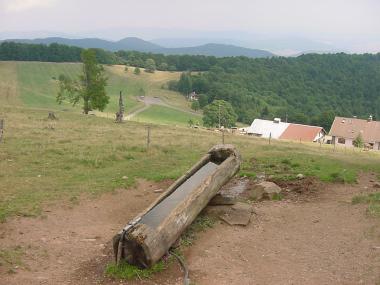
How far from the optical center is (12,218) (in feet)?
35.9

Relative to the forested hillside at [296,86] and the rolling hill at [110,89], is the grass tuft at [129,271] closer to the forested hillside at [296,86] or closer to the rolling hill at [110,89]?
the rolling hill at [110,89]

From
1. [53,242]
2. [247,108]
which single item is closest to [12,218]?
[53,242]

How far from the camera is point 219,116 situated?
79.1 metres

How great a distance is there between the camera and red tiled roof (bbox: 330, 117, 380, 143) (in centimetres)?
6638

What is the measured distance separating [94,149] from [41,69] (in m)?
95.2

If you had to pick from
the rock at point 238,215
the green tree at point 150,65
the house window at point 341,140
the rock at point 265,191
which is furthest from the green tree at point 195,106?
the rock at point 238,215

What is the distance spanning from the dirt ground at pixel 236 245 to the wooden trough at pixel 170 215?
0.50 m

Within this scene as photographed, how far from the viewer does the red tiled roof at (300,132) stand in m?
68.2

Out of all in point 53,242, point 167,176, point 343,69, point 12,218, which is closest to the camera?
point 53,242

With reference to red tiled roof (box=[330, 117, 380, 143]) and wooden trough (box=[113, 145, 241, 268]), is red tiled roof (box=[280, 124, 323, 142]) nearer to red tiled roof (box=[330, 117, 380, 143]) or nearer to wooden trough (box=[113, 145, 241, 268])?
red tiled roof (box=[330, 117, 380, 143])

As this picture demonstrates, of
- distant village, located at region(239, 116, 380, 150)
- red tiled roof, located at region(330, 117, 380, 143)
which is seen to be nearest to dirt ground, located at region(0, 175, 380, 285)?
distant village, located at region(239, 116, 380, 150)

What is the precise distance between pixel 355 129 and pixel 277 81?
57133mm

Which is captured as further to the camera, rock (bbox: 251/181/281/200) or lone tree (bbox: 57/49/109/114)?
lone tree (bbox: 57/49/109/114)

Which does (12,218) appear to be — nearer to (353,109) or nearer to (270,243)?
(270,243)
